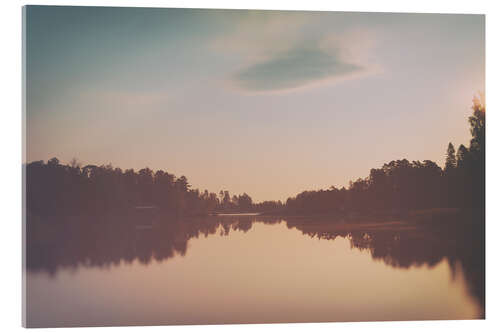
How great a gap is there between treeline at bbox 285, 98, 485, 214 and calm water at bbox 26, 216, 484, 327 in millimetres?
333

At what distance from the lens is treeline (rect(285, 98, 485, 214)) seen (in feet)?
24.8

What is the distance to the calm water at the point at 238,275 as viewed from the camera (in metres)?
7.08

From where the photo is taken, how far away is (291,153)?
7.53 meters

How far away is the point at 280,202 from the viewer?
24.7 feet

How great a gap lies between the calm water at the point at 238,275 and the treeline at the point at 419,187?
1.09 ft

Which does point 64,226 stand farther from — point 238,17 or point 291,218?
point 238,17

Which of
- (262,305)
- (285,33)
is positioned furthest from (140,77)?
(262,305)

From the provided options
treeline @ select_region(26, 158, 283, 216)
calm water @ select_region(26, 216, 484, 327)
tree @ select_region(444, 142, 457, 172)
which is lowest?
calm water @ select_region(26, 216, 484, 327)

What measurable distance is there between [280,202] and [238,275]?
978mm

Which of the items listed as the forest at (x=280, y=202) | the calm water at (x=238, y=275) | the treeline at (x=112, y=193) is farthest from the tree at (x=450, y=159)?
the treeline at (x=112, y=193)

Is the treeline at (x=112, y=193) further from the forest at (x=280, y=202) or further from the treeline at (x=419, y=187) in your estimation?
the treeline at (x=419, y=187)

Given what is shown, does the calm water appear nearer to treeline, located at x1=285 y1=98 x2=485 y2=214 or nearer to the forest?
the forest

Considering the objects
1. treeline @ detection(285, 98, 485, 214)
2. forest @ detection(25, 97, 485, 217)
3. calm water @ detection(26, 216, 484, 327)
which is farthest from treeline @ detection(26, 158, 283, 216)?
→ treeline @ detection(285, 98, 485, 214)
